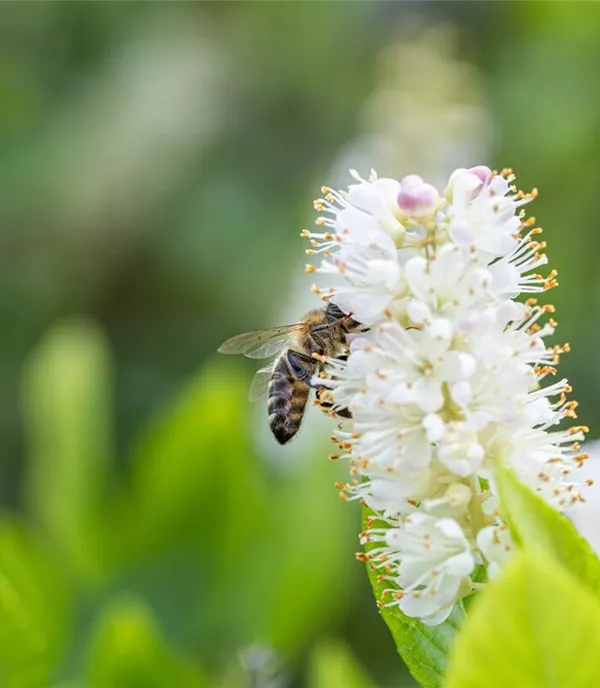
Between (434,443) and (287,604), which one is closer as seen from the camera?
(434,443)

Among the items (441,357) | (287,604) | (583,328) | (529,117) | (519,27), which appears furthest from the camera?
(519,27)

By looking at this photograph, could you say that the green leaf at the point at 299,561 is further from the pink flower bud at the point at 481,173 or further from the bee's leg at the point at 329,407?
the pink flower bud at the point at 481,173

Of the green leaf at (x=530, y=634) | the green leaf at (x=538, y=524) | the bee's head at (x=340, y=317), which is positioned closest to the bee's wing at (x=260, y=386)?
the bee's head at (x=340, y=317)

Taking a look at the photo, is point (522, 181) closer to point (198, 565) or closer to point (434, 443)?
Result: point (198, 565)

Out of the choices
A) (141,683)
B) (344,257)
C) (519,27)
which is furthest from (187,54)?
(344,257)

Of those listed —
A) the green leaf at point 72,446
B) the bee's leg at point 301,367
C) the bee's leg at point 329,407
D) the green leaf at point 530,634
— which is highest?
the green leaf at point 72,446

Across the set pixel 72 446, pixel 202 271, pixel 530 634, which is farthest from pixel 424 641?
pixel 202 271
